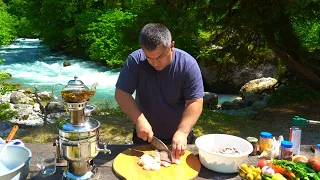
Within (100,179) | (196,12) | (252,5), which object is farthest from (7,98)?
(100,179)

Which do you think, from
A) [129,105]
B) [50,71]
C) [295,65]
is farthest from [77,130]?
[50,71]

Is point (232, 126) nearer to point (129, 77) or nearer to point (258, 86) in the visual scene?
point (258, 86)

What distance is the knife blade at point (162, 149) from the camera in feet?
6.79

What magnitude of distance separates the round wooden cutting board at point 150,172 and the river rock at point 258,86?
8.37 m

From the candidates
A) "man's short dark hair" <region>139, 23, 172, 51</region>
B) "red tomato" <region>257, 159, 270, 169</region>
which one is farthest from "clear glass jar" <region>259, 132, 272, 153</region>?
"man's short dark hair" <region>139, 23, 172, 51</region>

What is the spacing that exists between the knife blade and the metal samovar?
1.50 ft

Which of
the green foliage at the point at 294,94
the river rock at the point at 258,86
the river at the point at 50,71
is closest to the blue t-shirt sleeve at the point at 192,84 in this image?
the green foliage at the point at 294,94

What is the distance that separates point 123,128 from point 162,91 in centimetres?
355

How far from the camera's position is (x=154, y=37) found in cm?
202

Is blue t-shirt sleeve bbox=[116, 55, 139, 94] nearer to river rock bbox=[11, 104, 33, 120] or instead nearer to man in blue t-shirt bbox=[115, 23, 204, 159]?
man in blue t-shirt bbox=[115, 23, 204, 159]

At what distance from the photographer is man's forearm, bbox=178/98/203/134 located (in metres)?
2.20

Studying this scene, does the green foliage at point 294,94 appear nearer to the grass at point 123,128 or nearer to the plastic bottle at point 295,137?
the grass at point 123,128

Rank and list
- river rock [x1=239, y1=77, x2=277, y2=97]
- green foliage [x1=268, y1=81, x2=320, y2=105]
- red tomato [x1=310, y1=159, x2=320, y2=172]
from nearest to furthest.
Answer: red tomato [x1=310, y1=159, x2=320, y2=172], green foliage [x1=268, y1=81, x2=320, y2=105], river rock [x1=239, y1=77, x2=277, y2=97]

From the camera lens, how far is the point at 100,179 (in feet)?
6.40
